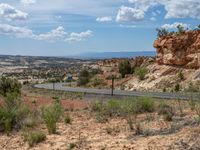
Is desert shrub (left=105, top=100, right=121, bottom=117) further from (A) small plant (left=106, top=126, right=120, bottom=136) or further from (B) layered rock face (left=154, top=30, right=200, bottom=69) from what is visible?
(B) layered rock face (left=154, top=30, right=200, bottom=69)

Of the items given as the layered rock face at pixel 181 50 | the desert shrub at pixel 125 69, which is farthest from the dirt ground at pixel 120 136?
the desert shrub at pixel 125 69

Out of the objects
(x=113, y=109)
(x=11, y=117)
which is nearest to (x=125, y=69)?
(x=113, y=109)

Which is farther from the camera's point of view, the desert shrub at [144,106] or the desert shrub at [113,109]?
the desert shrub at [144,106]

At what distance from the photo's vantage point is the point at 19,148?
15359 mm

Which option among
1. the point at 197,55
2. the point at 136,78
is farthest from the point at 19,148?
the point at 136,78

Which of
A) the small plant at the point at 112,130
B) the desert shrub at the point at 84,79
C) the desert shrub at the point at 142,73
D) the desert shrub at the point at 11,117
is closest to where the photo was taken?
the small plant at the point at 112,130

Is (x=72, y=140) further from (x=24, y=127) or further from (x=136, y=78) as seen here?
(x=136, y=78)

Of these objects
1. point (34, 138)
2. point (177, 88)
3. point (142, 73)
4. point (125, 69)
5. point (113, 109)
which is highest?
point (113, 109)

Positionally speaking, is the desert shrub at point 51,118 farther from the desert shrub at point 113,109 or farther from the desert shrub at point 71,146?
the desert shrub at point 71,146

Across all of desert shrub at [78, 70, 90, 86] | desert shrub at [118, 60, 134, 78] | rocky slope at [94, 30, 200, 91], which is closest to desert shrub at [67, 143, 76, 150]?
rocky slope at [94, 30, 200, 91]

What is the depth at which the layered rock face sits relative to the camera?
54931 mm

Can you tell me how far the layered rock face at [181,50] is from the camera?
180 feet

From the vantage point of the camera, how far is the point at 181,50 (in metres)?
57.1

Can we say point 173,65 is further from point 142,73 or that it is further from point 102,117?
point 102,117
